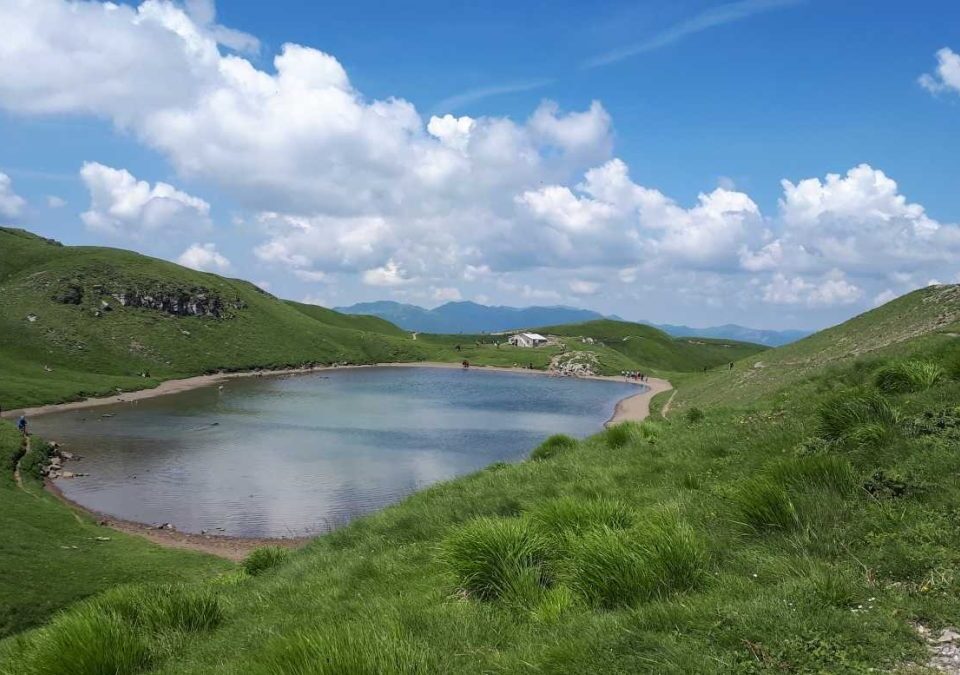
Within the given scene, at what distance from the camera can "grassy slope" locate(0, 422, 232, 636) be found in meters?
20.8

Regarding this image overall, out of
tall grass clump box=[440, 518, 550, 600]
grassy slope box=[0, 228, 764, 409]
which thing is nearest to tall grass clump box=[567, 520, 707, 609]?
tall grass clump box=[440, 518, 550, 600]

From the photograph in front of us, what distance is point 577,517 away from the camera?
27.6ft

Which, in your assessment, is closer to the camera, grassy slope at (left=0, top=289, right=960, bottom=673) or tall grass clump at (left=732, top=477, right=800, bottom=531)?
grassy slope at (left=0, top=289, right=960, bottom=673)

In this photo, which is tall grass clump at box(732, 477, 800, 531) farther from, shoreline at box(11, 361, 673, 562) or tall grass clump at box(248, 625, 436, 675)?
shoreline at box(11, 361, 673, 562)

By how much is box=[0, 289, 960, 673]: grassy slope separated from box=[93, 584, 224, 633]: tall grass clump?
0.33 m

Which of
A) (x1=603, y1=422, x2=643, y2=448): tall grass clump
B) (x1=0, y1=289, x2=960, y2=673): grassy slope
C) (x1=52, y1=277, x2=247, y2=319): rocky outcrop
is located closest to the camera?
(x1=0, y1=289, x2=960, y2=673): grassy slope

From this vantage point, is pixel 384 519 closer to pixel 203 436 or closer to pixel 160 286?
pixel 203 436

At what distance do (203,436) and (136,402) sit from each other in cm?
3775

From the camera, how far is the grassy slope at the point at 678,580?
4738 mm

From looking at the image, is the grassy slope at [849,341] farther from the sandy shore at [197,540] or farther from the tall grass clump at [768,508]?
the tall grass clump at [768,508]

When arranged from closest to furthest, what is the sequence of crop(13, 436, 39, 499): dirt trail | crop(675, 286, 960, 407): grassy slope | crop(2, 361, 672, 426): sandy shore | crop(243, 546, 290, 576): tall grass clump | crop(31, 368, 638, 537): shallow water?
crop(243, 546, 290, 576): tall grass clump < crop(31, 368, 638, 537): shallow water < crop(13, 436, 39, 499): dirt trail < crop(675, 286, 960, 407): grassy slope < crop(2, 361, 672, 426): sandy shore

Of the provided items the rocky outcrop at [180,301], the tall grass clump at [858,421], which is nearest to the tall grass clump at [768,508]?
the tall grass clump at [858,421]

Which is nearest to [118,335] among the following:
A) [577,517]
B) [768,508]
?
[577,517]

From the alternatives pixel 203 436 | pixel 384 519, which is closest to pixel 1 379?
pixel 203 436
